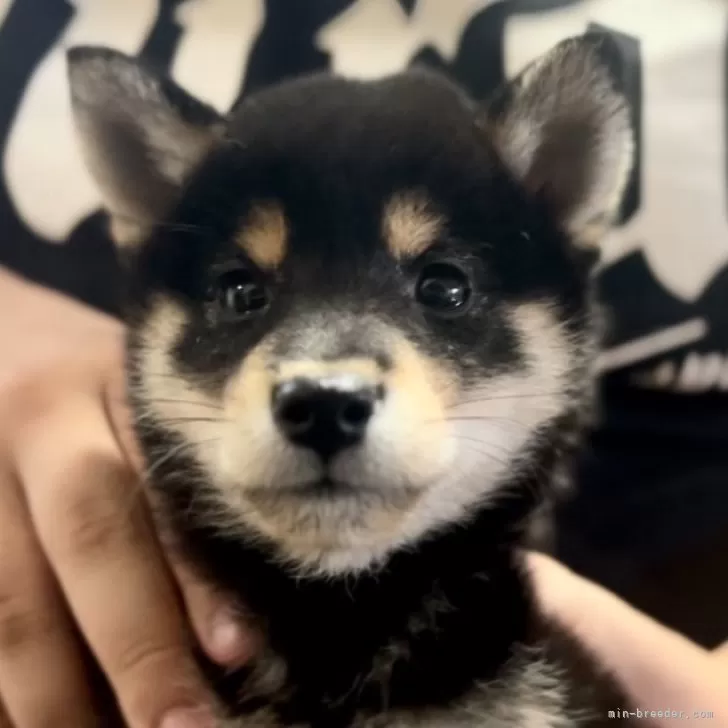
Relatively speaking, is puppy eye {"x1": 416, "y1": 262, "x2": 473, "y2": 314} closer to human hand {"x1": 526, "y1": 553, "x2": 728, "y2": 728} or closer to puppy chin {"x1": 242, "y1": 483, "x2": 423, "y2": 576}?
puppy chin {"x1": 242, "y1": 483, "x2": 423, "y2": 576}

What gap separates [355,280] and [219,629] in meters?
0.30

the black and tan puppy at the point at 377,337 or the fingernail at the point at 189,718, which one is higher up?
the black and tan puppy at the point at 377,337

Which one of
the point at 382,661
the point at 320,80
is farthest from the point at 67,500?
the point at 320,80

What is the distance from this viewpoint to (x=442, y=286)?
0.67 metres

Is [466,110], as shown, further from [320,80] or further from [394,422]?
[394,422]

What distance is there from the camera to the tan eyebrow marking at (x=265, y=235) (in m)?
0.65

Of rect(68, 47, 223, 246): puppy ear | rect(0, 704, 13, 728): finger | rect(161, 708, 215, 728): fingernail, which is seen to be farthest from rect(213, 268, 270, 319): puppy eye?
rect(0, 704, 13, 728): finger

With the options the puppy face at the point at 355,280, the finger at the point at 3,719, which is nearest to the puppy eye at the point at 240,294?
the puppy face at the point at 355,280

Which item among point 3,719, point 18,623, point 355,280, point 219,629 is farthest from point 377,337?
point 3,719

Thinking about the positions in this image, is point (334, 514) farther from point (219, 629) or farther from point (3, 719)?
point (3, 719)

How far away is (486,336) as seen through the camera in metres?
0.70

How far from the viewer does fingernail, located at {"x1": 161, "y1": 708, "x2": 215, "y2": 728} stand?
695 mm

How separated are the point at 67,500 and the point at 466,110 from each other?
0.47 meters

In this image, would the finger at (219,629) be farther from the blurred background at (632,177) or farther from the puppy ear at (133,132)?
the blurred background at (632,177)
